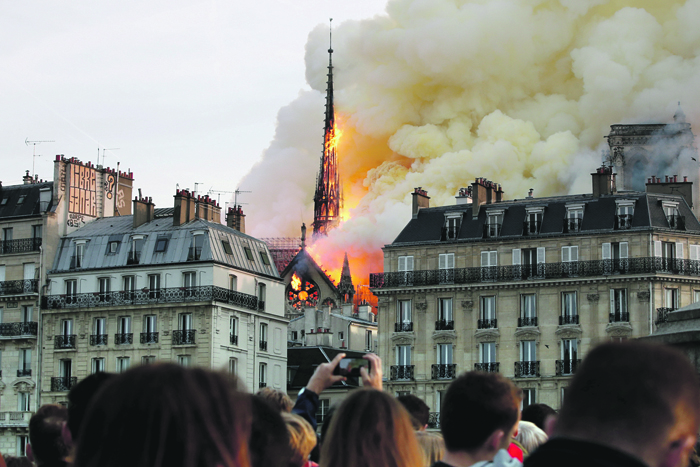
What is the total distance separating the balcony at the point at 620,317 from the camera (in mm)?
44875

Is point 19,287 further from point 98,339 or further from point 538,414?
point 538,414

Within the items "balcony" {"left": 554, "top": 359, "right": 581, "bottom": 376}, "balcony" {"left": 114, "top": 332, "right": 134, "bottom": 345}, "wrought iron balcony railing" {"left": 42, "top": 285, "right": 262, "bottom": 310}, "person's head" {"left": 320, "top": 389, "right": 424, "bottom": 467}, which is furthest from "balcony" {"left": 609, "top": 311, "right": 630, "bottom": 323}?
"person's head" {"left": 320, "top": 389, "right": 424, "bottom": 467}

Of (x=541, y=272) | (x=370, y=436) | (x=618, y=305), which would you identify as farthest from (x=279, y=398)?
(x=541, y=272)

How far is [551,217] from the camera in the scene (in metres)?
48.3

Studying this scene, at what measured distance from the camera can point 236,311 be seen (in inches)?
1997

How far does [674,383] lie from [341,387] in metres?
50.3

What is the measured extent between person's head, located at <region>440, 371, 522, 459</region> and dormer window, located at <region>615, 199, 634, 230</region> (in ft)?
135

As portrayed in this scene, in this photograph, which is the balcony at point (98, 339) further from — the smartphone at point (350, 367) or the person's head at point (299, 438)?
the person's head at point (299, 438)

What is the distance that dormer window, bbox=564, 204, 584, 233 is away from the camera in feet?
156

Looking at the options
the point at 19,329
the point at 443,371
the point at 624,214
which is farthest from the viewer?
the point at 19,329

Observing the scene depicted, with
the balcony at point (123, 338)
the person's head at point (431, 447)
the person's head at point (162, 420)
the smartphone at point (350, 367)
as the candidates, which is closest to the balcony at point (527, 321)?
the balcony at point (123, 338)

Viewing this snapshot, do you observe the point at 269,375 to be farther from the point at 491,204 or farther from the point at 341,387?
the point at 491,204

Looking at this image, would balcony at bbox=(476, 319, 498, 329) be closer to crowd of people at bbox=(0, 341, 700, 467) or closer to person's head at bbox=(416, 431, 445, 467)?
person's head at bbox=(416, 431, 445, 467)

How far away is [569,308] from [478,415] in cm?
4098
